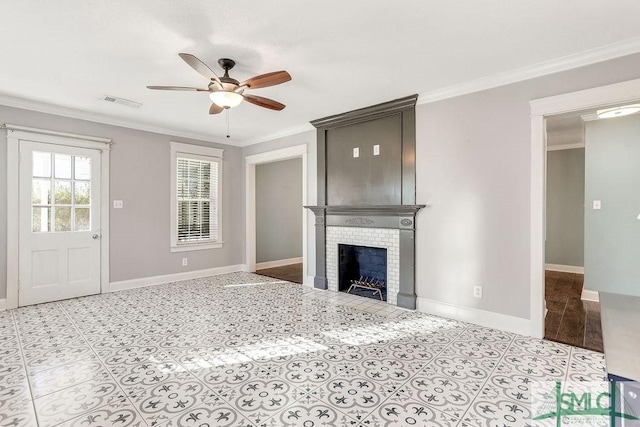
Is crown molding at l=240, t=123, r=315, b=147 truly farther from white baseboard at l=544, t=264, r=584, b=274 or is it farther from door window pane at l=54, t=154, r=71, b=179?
white baseboard at l=544, t=264, r=584, b=274

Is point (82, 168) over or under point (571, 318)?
over

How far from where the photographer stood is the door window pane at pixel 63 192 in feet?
13.9

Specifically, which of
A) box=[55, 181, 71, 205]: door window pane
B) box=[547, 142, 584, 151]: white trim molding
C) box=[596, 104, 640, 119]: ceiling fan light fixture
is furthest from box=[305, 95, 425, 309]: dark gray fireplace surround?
box=[547, 142, 584, 151]: white trim molding

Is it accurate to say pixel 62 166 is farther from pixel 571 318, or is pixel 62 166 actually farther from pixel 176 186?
pixel 571 318

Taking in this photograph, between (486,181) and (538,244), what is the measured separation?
0.78 metres

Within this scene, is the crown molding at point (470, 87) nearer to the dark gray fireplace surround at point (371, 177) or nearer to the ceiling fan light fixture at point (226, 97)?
the dark gray fireplace surround at point (371, 177)

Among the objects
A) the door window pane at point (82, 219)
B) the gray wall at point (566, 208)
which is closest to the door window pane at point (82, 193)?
the door window pane at point (82, 219)

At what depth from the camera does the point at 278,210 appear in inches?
279

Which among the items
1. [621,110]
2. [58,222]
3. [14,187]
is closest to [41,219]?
[58,222]

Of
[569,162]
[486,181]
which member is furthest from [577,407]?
[569,162]

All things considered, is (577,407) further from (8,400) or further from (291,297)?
(8,400)

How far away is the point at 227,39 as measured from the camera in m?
2.47

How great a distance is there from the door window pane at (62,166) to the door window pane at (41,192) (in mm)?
165

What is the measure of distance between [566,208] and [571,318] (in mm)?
3527
